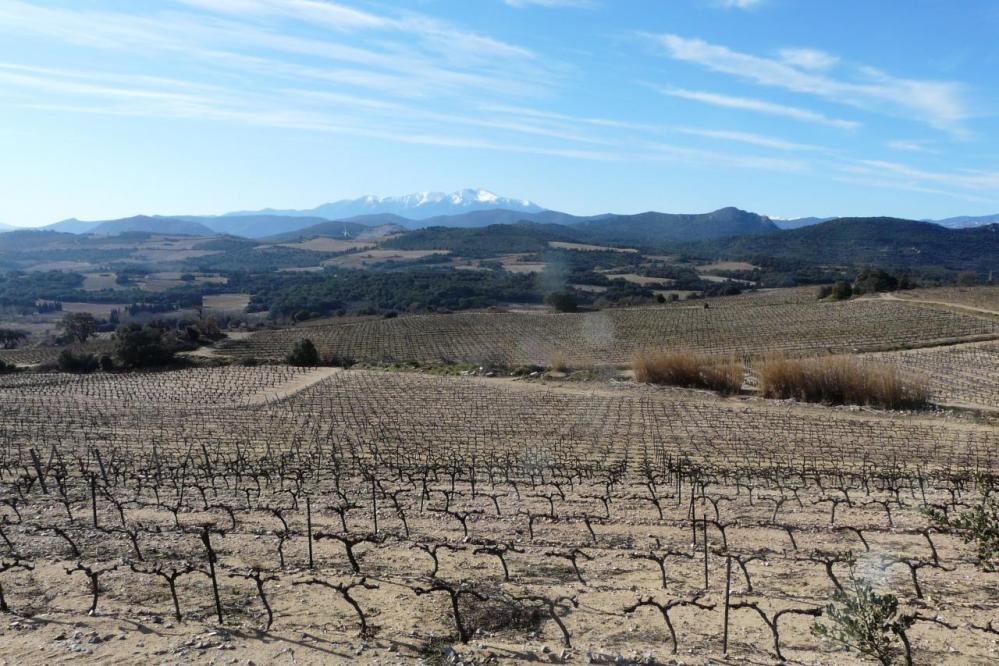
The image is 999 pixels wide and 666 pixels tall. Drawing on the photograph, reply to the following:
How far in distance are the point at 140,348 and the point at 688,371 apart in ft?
114

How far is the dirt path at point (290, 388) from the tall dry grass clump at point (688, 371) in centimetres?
1704

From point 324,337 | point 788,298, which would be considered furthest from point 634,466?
point 788,298

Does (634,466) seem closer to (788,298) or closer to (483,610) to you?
(483,610)

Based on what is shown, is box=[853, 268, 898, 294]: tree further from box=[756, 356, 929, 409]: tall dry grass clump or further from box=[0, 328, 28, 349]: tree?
box=[0, 328, 28, 349]: tree

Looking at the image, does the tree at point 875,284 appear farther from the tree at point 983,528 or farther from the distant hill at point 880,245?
the distant hill at point 880,245

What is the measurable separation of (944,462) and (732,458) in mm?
5081

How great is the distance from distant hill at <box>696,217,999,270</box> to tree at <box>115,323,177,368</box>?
132 m

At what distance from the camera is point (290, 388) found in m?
36.3

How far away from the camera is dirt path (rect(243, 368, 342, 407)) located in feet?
105

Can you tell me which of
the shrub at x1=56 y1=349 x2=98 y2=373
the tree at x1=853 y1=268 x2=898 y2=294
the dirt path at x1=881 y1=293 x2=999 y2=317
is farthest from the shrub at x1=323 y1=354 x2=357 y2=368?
the tree at x1=853 y1=268 x2=898 y2=294

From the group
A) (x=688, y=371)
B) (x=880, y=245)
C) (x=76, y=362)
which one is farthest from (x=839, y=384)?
(x=880, y=245)

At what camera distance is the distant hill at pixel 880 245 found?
15175 cm

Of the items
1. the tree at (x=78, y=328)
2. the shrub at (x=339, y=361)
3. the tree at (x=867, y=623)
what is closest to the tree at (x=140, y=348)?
the shrub at (x=339, y=361)

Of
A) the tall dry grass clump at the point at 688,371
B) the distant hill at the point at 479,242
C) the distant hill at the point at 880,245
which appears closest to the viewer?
the tall dry grass clump at the point at 688,371
